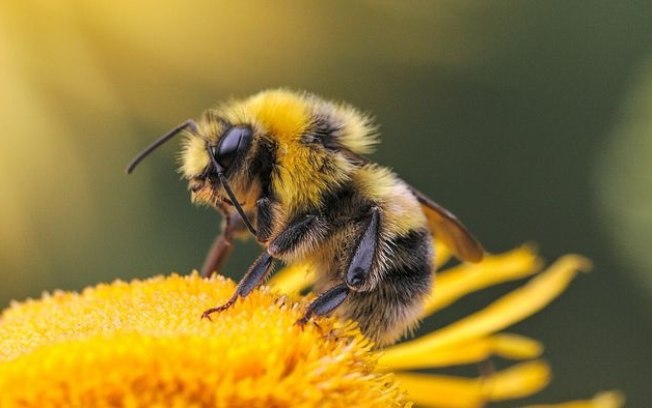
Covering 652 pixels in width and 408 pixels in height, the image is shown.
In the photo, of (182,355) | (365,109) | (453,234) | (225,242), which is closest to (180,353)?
(182,355)

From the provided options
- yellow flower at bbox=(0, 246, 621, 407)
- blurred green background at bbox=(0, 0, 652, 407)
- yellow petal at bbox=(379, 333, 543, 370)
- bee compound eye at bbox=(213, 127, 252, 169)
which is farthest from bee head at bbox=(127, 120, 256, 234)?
blurred green background at bbox=(0, 0, 652, 407)

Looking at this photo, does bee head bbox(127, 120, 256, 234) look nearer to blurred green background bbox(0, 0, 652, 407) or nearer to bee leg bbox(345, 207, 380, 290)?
bee leg bbox(345, 207, 380, 290)

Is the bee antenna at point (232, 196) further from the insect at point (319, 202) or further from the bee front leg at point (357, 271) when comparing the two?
the bee front leg at point (357, 271)

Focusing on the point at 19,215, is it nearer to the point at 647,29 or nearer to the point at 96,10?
the point at 96,10

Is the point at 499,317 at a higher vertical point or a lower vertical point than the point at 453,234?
lower

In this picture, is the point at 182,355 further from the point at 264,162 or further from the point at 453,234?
the point at 453,234

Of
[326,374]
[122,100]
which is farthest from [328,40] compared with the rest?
[326,374]

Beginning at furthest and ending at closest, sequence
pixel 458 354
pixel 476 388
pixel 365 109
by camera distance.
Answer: pixel 365 109, pixel 476 388, pixel 458 354
